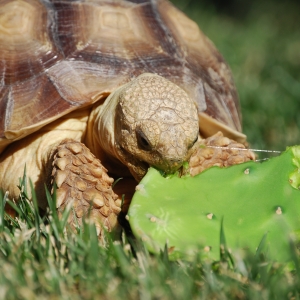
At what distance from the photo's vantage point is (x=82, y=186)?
102 inches

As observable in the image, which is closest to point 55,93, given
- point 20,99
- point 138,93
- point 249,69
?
point 20,99

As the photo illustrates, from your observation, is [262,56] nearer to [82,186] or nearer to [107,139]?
[107,139]

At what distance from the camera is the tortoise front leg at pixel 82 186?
8.29ft

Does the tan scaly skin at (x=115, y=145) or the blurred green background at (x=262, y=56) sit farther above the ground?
the tan scaly skin at (x=115, y=145)

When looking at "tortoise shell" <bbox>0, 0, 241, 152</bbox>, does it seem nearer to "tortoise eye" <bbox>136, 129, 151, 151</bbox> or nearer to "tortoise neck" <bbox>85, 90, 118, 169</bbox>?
"tortoise neck" <bbox>85, 90, 118, 169</bbox>

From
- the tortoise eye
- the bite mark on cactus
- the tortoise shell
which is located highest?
the tortoise shell

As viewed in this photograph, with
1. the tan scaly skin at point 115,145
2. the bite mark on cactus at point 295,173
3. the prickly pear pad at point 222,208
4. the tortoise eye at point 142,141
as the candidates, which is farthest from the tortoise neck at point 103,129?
the bite mark on cactus at point 295,173

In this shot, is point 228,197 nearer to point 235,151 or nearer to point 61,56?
point 235,151

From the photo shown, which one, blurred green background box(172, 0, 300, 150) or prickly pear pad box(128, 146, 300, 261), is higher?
prickly pear pad box(128, 146, 300, 261)

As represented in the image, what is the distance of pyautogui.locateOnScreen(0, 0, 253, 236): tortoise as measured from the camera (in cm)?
257

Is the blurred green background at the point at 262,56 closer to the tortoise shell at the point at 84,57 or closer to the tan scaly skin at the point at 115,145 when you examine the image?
the tortoise shell at the point at 84,57

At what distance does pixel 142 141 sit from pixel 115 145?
24 centimetres

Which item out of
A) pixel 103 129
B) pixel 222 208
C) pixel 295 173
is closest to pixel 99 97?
→ pixel 103 129

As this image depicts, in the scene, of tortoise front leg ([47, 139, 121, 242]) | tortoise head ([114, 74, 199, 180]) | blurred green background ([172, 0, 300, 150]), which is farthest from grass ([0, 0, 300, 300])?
blurred green background ([172, 0, 300, 150])
